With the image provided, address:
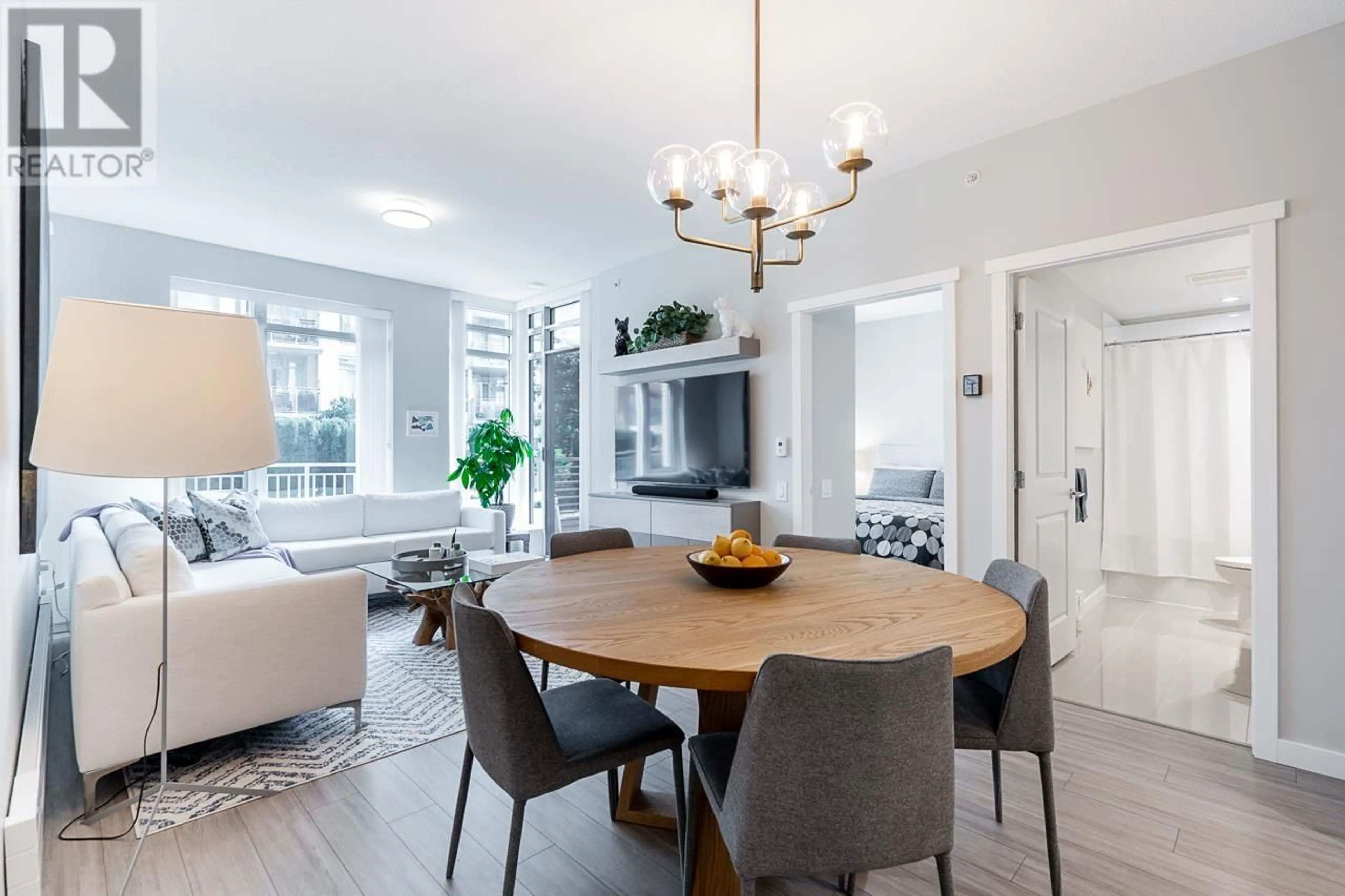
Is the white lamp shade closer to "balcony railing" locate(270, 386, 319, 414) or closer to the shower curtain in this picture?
"balcony railing" locate(270, 386, 319, 414)

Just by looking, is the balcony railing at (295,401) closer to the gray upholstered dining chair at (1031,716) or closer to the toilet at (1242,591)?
the gray upholstered dining chair at (1031,716)

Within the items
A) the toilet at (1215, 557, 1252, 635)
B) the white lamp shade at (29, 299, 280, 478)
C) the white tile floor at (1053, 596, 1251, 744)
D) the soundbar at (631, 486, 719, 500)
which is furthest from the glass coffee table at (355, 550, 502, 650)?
the toilet at (1215, 557, 1252, 635)

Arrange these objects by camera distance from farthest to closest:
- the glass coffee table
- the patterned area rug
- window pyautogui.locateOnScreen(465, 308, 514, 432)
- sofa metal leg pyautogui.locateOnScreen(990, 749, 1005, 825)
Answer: window pyautogui.locateOnScreen(465, 308, 514, 432)
the glass coffee table
the patterned area rug
sofa metal leg pyautogui.locateOnScreen(990, 749, 1005, 825)

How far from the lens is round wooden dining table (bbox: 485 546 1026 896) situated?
118cm

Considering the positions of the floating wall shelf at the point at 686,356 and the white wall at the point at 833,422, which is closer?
the white wall at the point at 833,422

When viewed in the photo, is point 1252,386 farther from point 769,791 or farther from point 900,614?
point 769,791

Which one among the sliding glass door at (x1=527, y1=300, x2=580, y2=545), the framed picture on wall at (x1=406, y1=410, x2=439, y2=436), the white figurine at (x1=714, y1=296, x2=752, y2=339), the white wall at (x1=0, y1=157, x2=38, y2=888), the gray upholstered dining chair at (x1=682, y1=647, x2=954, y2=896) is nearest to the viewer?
the gray upholstered dining chair at (x1=682, y1=647, x2=954, y2=896)

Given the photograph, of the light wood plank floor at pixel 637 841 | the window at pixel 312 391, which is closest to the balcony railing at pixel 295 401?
the window at pixel 312 391

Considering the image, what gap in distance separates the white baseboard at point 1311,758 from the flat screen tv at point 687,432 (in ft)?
8.81

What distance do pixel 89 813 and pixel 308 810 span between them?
2.17 feet

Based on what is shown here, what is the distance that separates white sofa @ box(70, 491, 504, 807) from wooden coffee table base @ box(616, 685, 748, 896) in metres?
1.26

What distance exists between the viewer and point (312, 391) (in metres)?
5.30

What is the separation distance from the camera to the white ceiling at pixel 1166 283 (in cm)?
374

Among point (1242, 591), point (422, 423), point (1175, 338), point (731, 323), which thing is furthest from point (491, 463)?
point (1175, 338)
